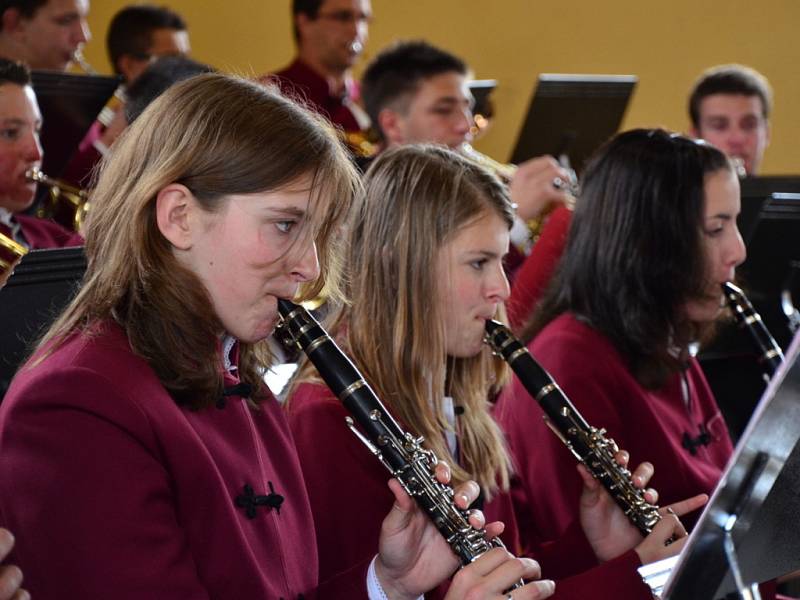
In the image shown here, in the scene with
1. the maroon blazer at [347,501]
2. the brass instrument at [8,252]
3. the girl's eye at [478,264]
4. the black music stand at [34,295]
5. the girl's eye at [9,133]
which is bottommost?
the maroon blazer at [347,501]

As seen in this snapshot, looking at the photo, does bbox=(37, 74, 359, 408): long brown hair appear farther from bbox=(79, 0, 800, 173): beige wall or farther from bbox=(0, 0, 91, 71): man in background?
bbox=(79, 0, 800, 173): beige wall

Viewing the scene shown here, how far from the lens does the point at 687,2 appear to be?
5.67m

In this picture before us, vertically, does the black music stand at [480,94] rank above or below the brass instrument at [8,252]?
above

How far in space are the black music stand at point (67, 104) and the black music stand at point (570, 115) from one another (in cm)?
142

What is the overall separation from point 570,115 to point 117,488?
9.93ft

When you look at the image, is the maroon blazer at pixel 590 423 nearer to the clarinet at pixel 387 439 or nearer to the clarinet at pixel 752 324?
the clarinet at pixel 752 324

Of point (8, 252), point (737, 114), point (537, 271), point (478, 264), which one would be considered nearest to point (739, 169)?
point (537, 271)

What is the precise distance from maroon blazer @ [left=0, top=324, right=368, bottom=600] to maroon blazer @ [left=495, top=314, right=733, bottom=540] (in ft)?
2.71

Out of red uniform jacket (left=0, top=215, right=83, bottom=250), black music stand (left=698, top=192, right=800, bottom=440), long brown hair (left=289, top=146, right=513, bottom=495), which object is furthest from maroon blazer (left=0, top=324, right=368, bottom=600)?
black music stand (left=698, top=192, right=800, bottom=440)

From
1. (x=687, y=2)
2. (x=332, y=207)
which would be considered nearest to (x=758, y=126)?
(x=687, y=2)

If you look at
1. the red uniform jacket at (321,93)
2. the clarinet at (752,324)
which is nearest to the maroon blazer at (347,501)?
the clarinet at (752,324)

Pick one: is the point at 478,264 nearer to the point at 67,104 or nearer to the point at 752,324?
the point at 752,324

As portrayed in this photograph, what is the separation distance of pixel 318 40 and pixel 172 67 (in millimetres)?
1778

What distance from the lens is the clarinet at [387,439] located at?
1.56 m
